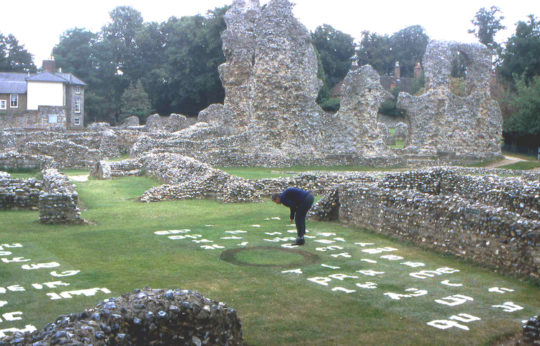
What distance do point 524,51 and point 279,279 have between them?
159 ft

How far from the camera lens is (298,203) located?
38.3 feet

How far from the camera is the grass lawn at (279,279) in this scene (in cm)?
681

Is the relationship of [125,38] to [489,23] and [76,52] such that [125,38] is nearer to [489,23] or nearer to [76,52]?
[76,52]

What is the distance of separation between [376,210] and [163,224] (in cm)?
508

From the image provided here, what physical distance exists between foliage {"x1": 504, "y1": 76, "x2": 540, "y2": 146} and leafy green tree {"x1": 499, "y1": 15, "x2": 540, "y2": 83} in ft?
33.6

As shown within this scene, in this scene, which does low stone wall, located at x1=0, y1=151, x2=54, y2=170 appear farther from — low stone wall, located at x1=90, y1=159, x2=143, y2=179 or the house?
the house

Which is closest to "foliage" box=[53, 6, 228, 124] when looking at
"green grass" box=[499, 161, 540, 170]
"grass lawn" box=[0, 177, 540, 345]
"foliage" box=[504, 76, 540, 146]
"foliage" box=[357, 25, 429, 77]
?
"foliage" box=[357, 25, 429, 77]

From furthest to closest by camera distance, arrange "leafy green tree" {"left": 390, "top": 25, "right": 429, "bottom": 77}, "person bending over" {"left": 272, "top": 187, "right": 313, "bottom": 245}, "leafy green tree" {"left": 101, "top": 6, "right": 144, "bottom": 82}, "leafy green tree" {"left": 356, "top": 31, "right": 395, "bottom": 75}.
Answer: "leafy green tree" {"left": 390, "top": 25, "right": 429, "bottom": 77}, "leafy green tree" {"left": 101, "top": 6, "right": 144, "bottom": 82}, "leafy green tree" {"left": 356, "top": 31, "right": 395, "bottom": 75}, "person bending over" {"left": 272, "top": 187, "right": 313, "bottom": 245}

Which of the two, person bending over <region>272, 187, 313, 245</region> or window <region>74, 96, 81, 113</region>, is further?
window <region>74, 96, 81, 113</region>

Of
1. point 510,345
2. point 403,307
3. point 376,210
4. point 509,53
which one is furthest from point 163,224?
point 509,53

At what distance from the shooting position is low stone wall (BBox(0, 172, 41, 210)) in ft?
51.1

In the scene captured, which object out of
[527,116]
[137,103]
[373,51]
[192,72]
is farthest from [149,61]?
[527,116]

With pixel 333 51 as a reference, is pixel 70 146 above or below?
below

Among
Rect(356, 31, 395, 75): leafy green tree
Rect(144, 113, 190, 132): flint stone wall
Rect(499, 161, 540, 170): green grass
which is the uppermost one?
Rect(356, 31, 395, 75): leafy green tree
